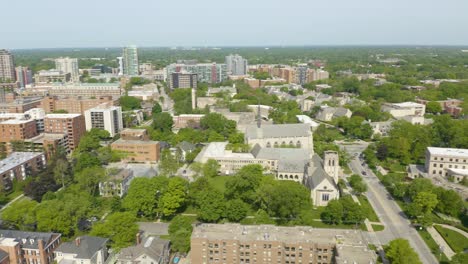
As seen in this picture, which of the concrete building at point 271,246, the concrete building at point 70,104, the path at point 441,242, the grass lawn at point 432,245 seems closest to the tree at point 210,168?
the concrete building at point 271,246

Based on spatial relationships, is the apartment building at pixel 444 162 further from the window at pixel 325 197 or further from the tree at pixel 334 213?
the tree at pixel 334 213

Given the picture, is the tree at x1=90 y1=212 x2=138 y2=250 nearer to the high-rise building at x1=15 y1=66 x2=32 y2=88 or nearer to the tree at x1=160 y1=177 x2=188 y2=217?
the tree at x1=160 y1=177 x2=188 y2=217

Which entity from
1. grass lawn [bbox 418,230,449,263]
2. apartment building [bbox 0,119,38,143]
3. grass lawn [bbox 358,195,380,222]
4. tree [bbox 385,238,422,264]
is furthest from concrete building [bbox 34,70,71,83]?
tree [bbox 385,238,422,264]

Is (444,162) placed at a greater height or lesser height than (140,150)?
greater

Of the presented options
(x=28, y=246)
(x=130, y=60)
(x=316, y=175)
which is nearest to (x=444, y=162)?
(x=316, y=175)

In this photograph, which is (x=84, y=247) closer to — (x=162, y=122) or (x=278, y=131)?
(x=278, y=131)

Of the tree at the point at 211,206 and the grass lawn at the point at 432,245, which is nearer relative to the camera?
the grass lawn at the point at 432,245

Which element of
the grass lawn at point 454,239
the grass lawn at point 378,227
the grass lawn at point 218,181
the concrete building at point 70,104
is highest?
the concrete building at point 70,104
